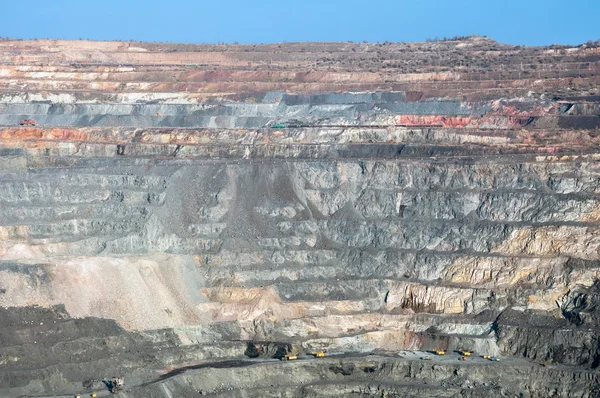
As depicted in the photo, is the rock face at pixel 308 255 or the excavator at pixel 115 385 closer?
the excavator at pixel 115 385

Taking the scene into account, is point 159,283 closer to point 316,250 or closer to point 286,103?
point 316,250

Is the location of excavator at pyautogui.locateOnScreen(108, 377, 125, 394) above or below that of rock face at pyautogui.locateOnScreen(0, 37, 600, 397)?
below

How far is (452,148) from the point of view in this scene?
203 feet

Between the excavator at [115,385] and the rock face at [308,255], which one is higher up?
the rock face at [308,255]

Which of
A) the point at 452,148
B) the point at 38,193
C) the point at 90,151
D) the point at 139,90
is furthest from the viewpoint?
the point at 139,90

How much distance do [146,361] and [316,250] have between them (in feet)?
36.5

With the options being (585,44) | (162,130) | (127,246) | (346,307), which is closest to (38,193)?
(127,246)

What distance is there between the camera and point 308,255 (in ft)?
176

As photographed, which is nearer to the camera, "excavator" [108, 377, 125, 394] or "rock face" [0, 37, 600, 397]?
"excavator" [108, 377, 125, 394]

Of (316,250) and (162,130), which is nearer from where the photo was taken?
(316,250)

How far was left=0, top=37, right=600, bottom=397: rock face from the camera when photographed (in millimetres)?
47094

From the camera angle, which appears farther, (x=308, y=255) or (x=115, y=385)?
(x=308, y=255)

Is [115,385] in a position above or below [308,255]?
below

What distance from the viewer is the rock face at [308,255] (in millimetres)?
47094
